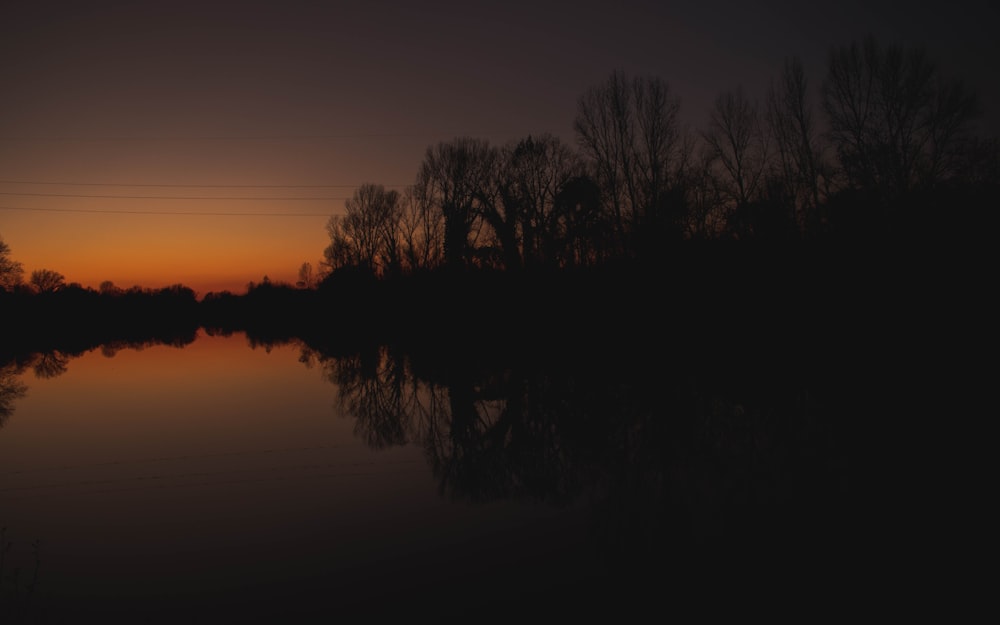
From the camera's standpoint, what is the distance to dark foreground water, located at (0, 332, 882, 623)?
4852 millimetres

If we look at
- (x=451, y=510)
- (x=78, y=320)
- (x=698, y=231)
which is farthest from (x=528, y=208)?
(x=78, y=320)

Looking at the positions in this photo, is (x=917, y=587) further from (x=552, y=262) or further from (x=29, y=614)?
(x=552, y=262)

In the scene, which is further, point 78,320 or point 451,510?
point 78,320

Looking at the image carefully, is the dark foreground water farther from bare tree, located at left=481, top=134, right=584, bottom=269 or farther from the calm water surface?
bare tree, located at left=481, top=134, right=584, bottom=269

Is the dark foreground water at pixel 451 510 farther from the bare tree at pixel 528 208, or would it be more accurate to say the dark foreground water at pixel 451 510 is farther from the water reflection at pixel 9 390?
the bare tree at pixel 528 208

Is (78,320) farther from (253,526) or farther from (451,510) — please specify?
(451,510)

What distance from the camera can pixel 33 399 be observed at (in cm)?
1812

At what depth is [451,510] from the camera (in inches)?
278

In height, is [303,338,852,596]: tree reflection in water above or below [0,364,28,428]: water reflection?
below

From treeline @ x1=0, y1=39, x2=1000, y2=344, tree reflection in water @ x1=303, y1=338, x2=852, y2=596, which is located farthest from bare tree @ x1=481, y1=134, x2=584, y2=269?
tree reflection in water @ x1=303, y1=338, x2=852, y2=596

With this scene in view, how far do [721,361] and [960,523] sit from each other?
40.8ft

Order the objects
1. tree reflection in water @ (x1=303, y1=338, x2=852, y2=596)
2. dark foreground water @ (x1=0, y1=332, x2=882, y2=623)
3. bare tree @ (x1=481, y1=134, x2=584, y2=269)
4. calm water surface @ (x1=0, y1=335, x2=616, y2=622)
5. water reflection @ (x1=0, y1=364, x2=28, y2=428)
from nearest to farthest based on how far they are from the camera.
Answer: dark foreground water @ (x1=0, y1=332, x2=882, y2=623) → calm water surface @ (x1=0, y1=335, x2=616, y2=622) → tree reflection in water @ (x1=303, y1=338, x2=852, y2=596) → water reflection @ (x1=0, y1=364, x2=28, y2=428) → bare tree @ (x1=481, y1=134, x2=584, y2=269)

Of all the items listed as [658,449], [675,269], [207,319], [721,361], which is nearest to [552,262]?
[675,269]

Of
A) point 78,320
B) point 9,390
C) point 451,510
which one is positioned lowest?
point 451,510
